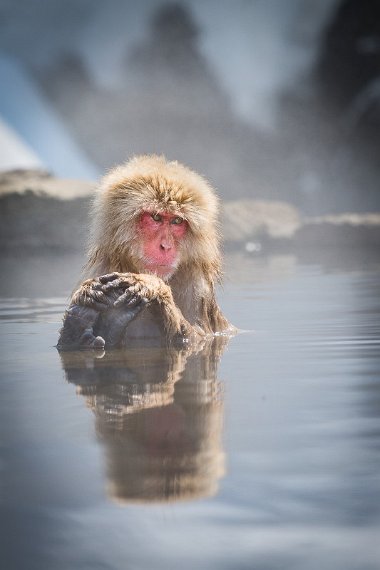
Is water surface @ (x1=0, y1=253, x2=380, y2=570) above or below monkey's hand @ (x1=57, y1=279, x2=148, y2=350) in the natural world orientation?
below

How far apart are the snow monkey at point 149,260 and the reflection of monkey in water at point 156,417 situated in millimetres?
107

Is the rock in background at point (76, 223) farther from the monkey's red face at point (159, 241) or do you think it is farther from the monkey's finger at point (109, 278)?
the monkey's finger at point (109, 278)

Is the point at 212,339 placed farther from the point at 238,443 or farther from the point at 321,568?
the point at 321,568

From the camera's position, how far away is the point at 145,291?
10.1 ft

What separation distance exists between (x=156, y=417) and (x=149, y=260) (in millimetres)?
1495

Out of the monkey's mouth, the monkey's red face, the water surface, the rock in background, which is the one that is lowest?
the water surface

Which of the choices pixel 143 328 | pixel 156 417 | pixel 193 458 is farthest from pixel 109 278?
pixel 193 458

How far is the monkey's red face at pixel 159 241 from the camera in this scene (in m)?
3.40

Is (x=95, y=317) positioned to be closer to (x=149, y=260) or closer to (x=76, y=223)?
(x=149, y=260)

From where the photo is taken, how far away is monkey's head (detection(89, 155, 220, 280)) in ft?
11.2

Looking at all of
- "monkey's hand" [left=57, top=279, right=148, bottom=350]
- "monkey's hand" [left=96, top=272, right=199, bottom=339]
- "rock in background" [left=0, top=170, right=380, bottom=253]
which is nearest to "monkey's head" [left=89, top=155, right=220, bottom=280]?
"monkey's hand" [left=96, top=272, right=199, bottom=339]

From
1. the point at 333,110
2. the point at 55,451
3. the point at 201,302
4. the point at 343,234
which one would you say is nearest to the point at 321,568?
the point at 55,451

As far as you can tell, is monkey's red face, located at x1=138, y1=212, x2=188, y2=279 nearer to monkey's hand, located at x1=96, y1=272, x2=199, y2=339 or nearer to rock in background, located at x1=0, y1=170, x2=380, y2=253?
monkey's hand, located at x1=96, y1=272, x2=199, y2=339

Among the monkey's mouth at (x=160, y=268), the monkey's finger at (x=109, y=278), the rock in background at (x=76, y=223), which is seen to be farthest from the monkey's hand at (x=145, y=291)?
the rock in background at (x=76, y=223)
